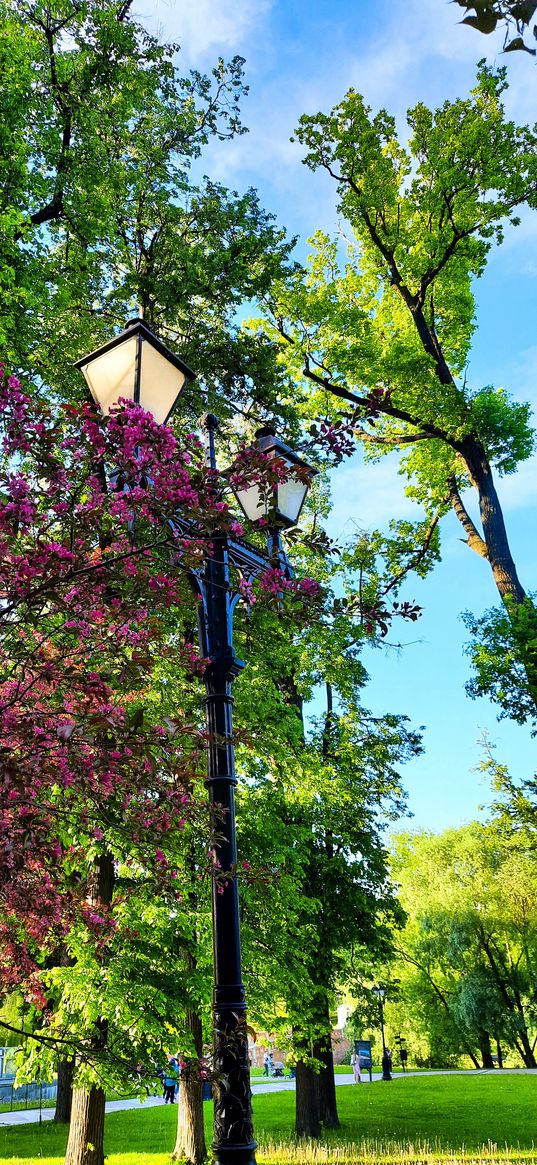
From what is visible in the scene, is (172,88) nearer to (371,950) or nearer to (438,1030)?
(371,950)

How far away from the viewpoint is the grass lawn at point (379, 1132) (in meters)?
12.4

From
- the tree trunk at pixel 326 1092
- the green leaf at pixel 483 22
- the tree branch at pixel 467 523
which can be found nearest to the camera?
the green leaf at pixel 483 22

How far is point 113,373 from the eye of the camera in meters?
4.69

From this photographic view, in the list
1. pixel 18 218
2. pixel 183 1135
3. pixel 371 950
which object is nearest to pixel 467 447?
Result: pixel 18 218

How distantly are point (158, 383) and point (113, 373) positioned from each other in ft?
0.90

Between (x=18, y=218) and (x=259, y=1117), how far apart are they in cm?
2015

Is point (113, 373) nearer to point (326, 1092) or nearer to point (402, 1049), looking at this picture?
point (326, 1092)

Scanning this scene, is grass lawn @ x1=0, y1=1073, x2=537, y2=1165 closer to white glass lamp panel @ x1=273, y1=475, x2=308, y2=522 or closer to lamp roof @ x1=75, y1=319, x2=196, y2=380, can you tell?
white glass lamp panel @ x1=273, y1=475, x2=308, y2=522

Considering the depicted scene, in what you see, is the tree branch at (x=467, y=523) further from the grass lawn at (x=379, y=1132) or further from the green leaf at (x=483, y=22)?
the green leaf at (x=483, y=22)

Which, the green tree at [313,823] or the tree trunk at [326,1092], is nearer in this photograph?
the green tree at [313,823]

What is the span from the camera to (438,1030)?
1551 inches

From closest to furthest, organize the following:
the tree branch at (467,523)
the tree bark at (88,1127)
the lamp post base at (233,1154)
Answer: the lamp post base at (233,1154), the tree bark at (88,1127), the tree branch at (467,523)

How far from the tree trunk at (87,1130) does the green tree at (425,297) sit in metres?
7.80

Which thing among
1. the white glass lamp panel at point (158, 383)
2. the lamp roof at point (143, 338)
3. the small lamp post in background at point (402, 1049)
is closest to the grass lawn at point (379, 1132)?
the white glass lamp panel at point (158, 383)
